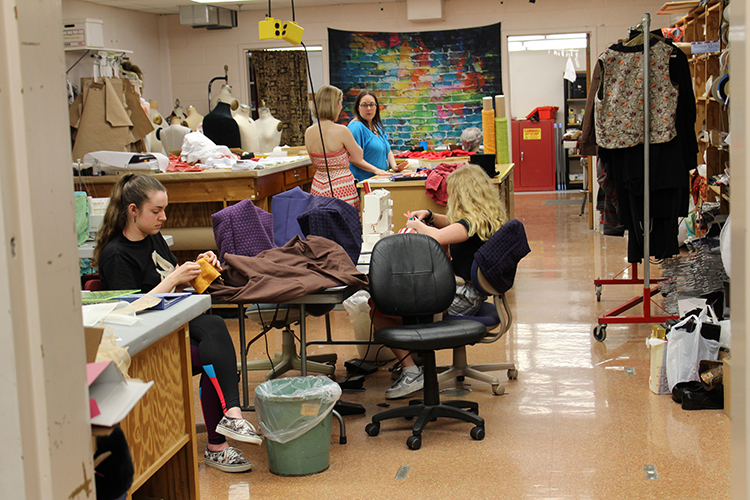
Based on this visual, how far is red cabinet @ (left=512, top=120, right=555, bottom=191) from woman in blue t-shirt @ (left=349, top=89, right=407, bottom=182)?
7.47 meters

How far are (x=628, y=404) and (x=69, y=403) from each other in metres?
3.10

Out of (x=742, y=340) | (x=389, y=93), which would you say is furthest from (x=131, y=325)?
(x=389, y=93)

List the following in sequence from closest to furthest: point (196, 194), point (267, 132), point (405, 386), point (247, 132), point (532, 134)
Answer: point (405, 386)
point (196, 194)
point (247, 132)
point (267, 132)
point (532, 134)

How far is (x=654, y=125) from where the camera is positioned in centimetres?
442

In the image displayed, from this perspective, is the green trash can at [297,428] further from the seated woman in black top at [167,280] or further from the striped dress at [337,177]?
the striped dress at [337,177]

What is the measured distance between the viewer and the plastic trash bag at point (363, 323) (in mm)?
4254

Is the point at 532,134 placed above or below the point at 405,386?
above

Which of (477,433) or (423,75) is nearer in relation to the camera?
(477,433)

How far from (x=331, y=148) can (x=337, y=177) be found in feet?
0.70

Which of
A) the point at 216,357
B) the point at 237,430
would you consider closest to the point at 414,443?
the point at 237,430

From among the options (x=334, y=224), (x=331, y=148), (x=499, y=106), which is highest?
(x=499, y=106)

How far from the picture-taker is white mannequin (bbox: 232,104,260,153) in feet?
24.1

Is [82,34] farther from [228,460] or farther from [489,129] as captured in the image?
[228,460]

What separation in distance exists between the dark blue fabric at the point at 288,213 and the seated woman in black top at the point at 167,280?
1.06 metres
